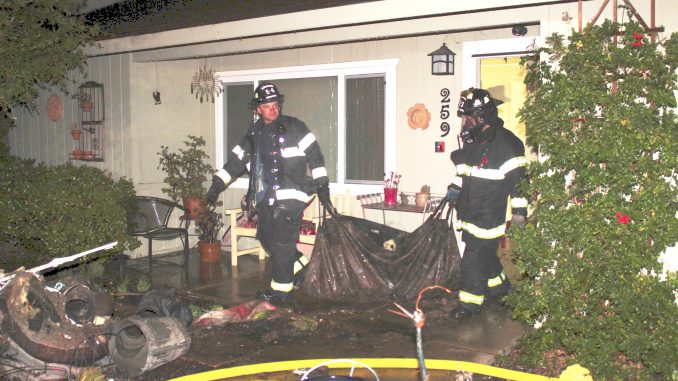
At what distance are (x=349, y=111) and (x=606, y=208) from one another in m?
5.28

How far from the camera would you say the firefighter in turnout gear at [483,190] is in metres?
7.05

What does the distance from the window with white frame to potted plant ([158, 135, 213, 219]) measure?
155 centimetres

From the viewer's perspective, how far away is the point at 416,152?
914cm

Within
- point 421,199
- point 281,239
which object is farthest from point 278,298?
point 421,199

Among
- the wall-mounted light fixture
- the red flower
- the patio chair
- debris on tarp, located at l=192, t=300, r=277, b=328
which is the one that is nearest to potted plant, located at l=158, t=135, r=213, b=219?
the patio chair

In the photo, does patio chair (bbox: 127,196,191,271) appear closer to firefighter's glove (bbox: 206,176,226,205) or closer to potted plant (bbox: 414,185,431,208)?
firefighter's glove (bbox: 206,176,226,205)

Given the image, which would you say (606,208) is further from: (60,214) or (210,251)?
(210,251)

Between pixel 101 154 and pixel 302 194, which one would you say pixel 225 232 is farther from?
pixel 302 194

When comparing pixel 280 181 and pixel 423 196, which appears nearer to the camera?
pixel 280 181

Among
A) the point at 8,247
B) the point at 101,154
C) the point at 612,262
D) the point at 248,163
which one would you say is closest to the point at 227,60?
the point at 101,154

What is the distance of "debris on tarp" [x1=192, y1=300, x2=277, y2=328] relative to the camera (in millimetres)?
6879

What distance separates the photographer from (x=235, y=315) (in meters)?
7.02

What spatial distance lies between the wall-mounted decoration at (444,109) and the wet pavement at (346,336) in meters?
2.16

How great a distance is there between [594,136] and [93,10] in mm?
11137
